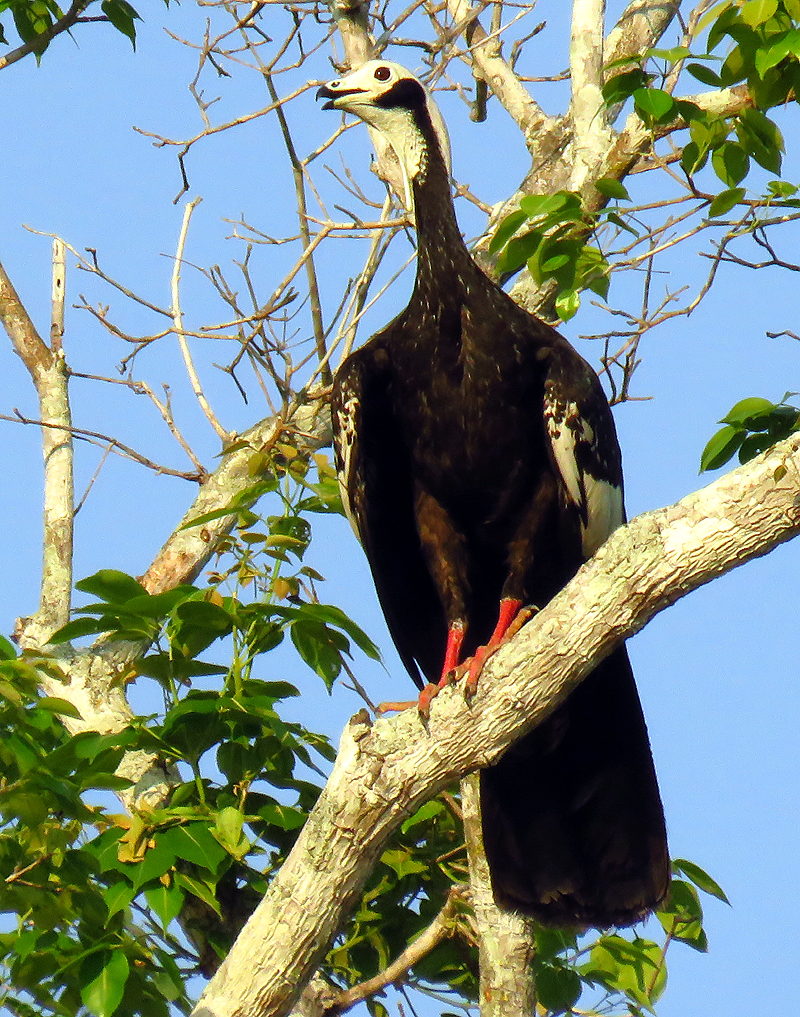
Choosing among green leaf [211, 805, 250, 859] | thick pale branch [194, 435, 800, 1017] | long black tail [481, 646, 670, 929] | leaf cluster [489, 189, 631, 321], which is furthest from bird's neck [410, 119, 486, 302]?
green leaf [211, 805, 250, 859]

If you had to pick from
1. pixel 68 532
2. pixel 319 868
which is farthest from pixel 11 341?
pixel 319 868

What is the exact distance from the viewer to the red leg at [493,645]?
125 inches

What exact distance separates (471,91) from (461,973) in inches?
146

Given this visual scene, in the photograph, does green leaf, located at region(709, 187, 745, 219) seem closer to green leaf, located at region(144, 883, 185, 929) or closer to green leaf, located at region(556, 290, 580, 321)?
green leaf, located at region(556, 290, 580, 321)

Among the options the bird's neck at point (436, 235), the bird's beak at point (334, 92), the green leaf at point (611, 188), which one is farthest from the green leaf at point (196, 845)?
the bird's beak at point (334, 92)

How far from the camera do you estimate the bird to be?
13.1ft

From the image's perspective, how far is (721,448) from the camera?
3.45 metres

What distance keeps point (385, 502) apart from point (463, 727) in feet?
4.49

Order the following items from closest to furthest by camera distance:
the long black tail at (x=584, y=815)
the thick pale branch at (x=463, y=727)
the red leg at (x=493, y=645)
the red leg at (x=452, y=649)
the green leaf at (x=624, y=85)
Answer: the thick pale branch at (x=463, y=727), the red leg at (x=493, y=645), the green leaf at (x=624, y=85), the red leg at (x=452, y=649), the long black tail at (x=584, y=815)

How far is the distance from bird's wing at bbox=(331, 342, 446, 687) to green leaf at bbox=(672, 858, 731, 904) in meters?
0.99

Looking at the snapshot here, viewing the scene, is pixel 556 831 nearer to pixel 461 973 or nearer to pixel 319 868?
pixel 461 973

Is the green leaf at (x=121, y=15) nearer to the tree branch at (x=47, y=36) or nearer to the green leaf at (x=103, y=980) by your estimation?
the tree branch at (x=47, y=36)

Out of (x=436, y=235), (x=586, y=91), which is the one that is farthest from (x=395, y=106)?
(x=586, y=91)

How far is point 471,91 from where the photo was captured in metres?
5.92
